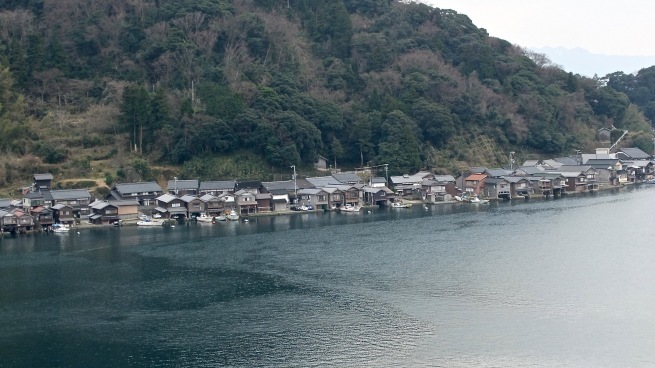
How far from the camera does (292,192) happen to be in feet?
99.2

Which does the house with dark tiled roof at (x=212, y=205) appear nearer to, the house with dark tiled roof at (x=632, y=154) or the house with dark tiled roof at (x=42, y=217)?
the house with dark tiled roof at (x=42, y=217)

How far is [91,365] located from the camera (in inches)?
506

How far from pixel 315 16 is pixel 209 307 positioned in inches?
1167

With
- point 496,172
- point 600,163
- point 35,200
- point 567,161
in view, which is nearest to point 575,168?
point 567,161

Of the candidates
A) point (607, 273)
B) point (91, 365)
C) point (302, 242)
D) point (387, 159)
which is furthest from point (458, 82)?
point (91, 365)

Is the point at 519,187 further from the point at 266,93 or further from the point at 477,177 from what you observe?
the point at 266,93

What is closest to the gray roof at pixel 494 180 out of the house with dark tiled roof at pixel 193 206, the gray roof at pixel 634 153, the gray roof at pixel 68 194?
the gray roof at pixel 634 153

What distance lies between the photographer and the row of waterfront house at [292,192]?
2677 cm

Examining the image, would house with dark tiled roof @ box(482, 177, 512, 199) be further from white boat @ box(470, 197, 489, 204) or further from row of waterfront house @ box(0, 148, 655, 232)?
white boat @ box(470, 197, 489, 204)

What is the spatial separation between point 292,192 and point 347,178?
9.39 feet

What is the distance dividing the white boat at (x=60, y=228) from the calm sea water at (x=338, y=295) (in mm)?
502

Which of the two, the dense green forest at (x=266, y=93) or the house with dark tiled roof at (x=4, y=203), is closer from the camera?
the house with dark tiled roof at (x=4, y=203)

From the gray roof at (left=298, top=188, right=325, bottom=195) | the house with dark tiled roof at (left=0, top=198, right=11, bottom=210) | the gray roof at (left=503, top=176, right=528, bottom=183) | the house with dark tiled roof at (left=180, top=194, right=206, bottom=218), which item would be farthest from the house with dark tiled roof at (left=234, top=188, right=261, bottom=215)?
the gray roof at (left=503, top=176, right=528, bottom=183)

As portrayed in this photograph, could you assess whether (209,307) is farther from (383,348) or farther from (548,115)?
(548,115)
